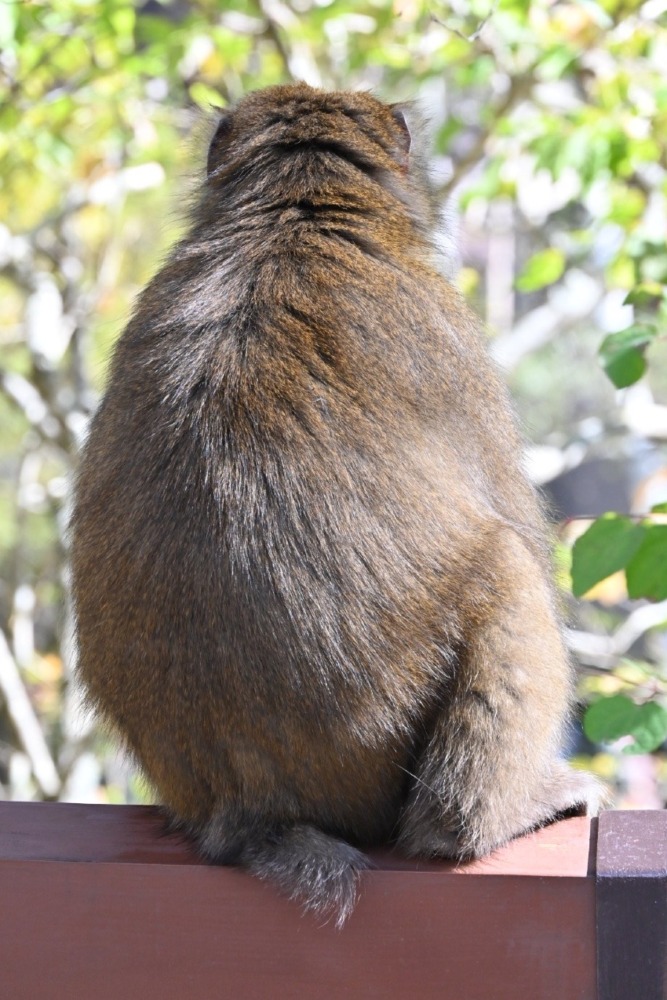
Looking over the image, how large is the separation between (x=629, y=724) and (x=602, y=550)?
1.04 ft

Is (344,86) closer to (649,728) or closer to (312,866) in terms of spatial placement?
(649,728)

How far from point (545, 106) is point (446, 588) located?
3310mm

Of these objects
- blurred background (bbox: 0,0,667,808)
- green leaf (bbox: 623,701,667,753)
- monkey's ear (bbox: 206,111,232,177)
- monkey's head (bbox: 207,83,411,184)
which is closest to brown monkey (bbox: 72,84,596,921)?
green leaf (bbox: 623,701,667,753)

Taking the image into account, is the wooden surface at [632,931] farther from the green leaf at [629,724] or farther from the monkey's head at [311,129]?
the monkey's head at [311,129]

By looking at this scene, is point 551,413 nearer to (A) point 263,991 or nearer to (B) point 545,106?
(B) point 545,106

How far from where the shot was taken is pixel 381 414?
1942mm

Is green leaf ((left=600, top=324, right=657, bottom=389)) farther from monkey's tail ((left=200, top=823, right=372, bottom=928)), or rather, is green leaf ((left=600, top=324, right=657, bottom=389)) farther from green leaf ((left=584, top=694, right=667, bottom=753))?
monkey's tail ((left=200, top=823, right=372, bottom=928))

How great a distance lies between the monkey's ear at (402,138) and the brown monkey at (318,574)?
450 millimetres

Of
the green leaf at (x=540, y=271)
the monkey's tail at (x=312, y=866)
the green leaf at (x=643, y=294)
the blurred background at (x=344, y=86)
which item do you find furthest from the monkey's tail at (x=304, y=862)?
the green leaf at (x=540, y=271)

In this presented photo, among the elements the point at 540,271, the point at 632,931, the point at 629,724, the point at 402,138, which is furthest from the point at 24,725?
the point at 632,931

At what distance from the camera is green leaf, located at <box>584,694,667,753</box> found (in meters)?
2.18

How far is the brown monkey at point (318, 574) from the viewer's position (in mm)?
1824

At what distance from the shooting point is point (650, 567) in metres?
2.20

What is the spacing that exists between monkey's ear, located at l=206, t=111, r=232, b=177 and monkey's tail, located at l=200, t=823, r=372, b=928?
142 centimetres
